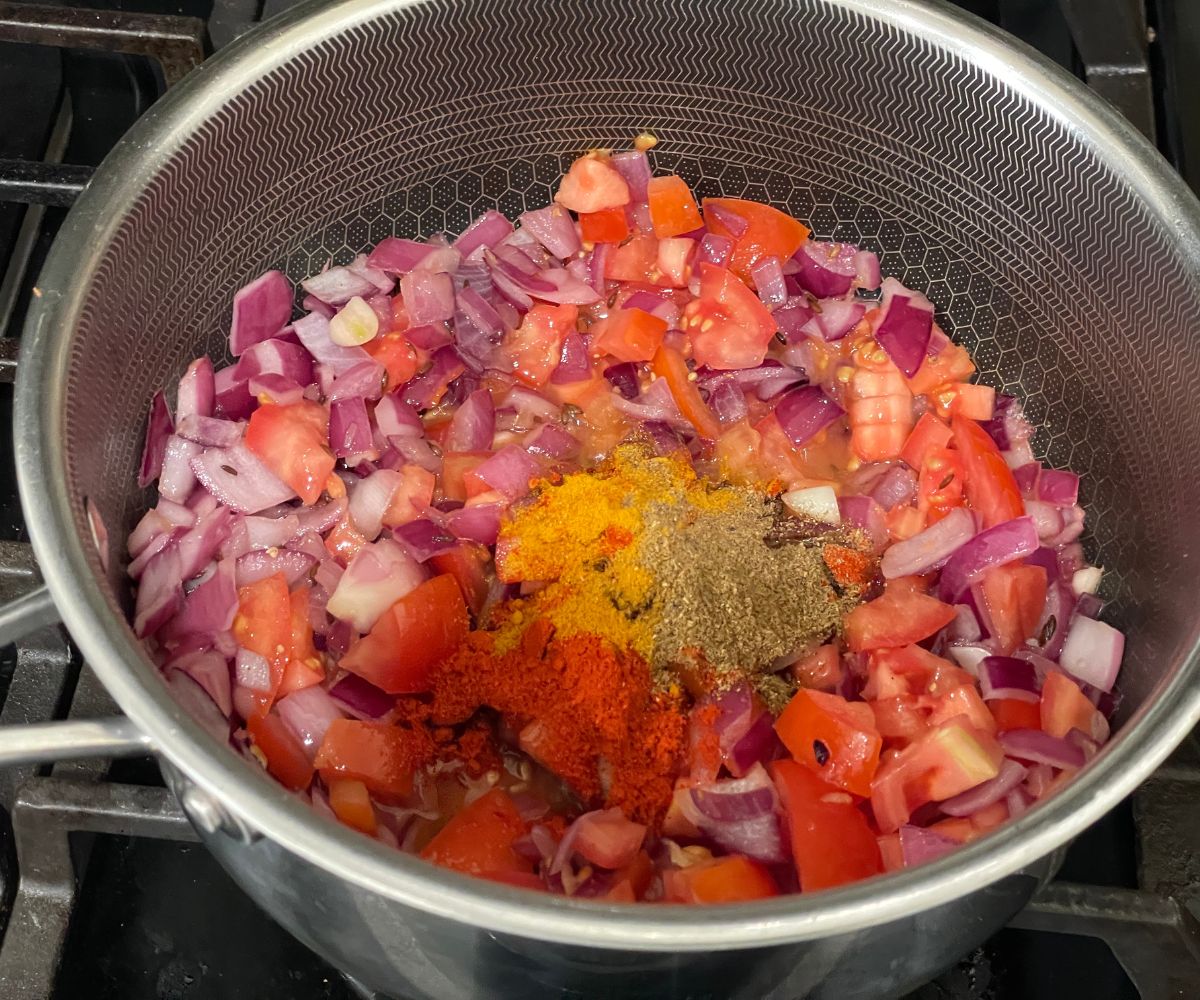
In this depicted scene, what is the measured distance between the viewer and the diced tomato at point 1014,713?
1.19 meters

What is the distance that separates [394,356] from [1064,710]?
0.91 metres

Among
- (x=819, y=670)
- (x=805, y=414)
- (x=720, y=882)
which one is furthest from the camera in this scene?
(x=805, y=414)

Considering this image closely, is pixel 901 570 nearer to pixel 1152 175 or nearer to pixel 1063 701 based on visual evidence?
pixel 1063 701

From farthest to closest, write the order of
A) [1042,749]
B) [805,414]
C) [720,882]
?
[805,414]
[1042,749]
[720,882]

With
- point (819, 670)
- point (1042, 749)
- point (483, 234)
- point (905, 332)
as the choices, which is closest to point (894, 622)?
point (819, 670)

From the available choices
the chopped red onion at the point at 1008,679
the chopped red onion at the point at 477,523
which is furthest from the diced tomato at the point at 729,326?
the chopped red onion at the point at 1008,679

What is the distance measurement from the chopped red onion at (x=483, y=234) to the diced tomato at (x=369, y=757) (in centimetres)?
69

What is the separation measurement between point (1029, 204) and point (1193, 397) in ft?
1.09

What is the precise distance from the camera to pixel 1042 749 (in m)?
1.13

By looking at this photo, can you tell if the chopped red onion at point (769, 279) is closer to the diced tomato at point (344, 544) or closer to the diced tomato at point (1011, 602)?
the diced tomato at point (1011, 602)

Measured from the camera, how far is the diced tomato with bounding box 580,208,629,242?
151cm

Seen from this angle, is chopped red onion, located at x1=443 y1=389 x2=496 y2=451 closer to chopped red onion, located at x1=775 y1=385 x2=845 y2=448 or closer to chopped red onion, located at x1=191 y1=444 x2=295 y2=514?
chopped red onion, located at x1=191 y1=444 x2=295 y2=514

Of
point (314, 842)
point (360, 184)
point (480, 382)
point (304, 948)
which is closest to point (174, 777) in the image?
point (314, 842)

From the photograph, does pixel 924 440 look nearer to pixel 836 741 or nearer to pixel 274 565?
pixel 836 741
